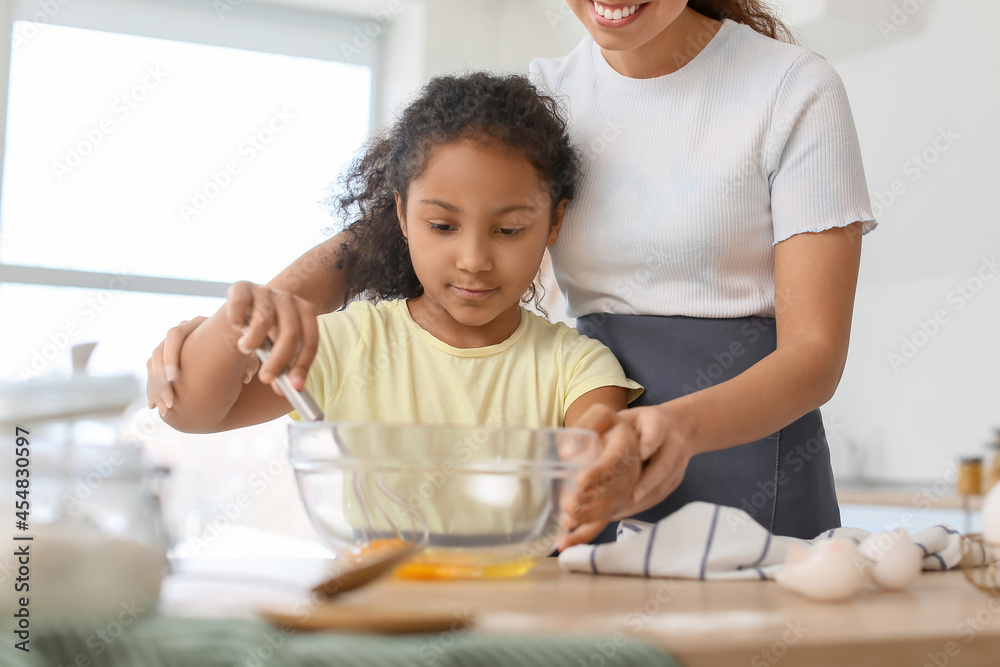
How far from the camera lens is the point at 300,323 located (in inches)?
28.1

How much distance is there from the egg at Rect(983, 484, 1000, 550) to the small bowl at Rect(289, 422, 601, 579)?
0.82 feet

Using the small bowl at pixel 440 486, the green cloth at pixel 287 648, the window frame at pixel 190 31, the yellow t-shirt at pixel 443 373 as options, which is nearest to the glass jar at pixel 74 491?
the green cloth at pixel 287 648

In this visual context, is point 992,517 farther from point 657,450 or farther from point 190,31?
point 190,31

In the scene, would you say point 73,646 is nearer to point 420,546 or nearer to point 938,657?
point 420,546

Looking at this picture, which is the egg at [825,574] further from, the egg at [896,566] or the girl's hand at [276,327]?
the girl's hand at [276,327]

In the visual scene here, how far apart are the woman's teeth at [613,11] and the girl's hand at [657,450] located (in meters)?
0.46

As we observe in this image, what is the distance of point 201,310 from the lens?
3.73 meters

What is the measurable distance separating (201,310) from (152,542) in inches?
138

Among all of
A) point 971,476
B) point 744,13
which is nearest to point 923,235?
point 971,476

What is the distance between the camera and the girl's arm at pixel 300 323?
69cm

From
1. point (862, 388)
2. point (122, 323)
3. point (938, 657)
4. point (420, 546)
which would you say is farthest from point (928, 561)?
point (122, 323)

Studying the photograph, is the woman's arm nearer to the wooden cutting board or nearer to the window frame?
the wooden cutting board

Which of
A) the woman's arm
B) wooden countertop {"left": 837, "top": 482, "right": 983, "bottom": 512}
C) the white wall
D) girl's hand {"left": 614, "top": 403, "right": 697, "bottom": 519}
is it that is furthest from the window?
girl's hand {"left": 614, "top": 403, "right": 697, "bottom": 519}

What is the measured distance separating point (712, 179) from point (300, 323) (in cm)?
51
